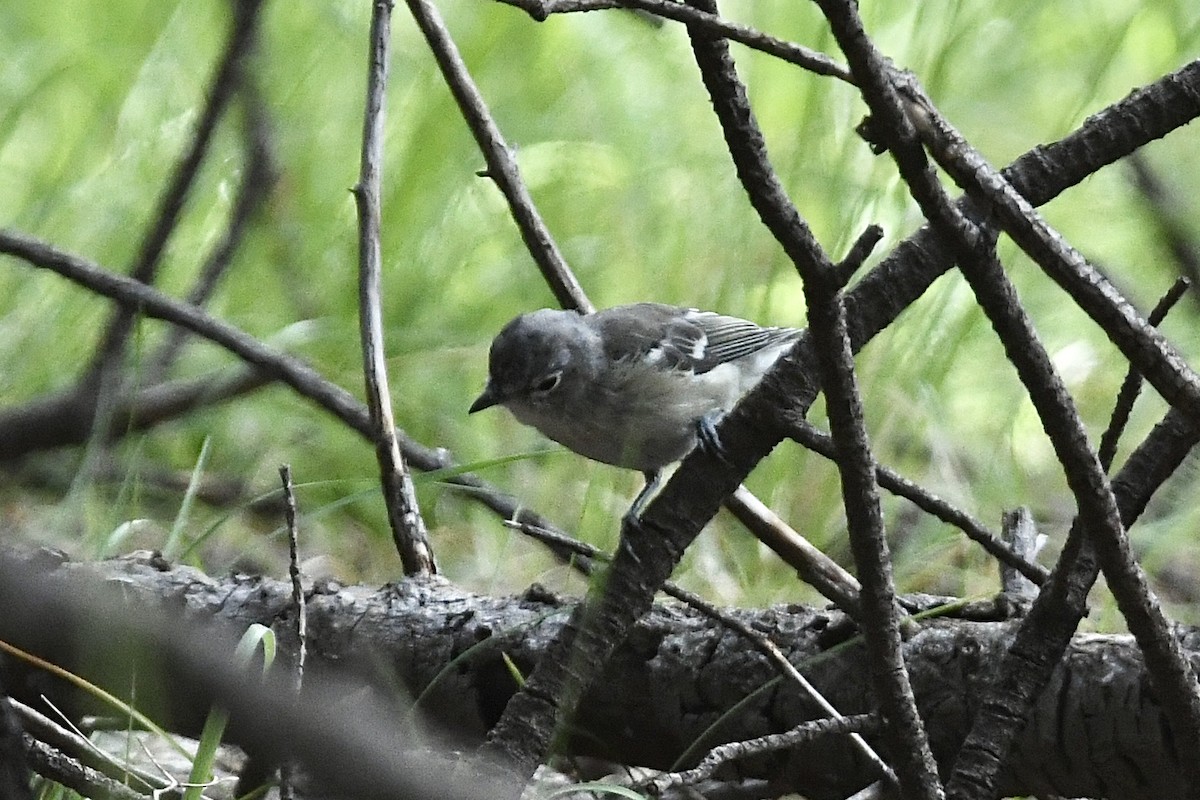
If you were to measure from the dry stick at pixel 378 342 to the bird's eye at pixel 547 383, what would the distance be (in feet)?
2.44

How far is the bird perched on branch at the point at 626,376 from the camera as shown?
10.0ft

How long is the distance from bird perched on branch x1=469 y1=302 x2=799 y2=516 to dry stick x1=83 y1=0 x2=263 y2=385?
0.78 metres

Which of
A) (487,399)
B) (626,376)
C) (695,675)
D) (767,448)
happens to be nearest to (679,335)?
(626,376)

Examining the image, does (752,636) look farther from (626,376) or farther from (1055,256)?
(626,376)

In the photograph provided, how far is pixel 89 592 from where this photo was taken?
80 cm

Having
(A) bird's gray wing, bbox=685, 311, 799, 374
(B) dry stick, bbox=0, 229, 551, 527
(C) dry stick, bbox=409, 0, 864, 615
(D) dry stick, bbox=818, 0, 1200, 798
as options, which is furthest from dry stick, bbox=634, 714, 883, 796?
(A) bird's gray wing, bbox=685, 311, 799, 374

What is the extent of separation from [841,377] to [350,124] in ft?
8.61

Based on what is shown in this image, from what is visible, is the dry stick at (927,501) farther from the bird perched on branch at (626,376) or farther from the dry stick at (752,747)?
the bird perched on branch at (626,376)

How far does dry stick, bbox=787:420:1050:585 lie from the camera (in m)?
1.42

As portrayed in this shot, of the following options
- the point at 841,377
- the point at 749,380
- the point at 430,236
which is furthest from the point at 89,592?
the point at 749,380

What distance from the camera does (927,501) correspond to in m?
1.58

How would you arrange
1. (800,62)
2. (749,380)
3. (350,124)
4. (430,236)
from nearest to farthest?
(800,62) → (430,236) → (350,124) → (749,380)

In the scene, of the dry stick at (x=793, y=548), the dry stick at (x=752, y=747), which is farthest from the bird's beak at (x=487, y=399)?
the dry stick at (x=752, y=747)

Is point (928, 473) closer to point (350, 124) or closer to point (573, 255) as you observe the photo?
point (573, 255)
